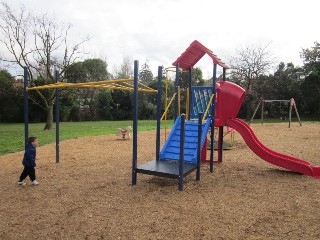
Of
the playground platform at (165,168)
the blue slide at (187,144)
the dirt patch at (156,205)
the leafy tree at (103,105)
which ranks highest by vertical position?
the leafy tree at (103,105)

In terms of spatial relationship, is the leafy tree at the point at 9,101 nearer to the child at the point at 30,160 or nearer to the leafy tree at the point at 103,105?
the leafy tree at the point at 103,105

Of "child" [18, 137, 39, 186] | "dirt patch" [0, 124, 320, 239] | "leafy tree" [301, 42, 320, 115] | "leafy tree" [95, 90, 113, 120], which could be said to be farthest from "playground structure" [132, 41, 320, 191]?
"leafy tree" [301, 42, 320, 115]

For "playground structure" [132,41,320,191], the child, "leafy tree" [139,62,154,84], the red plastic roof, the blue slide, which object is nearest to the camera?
the child

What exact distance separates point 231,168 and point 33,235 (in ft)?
17.1

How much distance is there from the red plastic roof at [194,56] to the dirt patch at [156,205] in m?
2.74

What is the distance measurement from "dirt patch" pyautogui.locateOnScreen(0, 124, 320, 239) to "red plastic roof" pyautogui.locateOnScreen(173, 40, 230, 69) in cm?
274

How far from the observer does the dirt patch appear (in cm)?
383

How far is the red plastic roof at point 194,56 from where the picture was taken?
6.77m

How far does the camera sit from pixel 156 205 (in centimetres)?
473

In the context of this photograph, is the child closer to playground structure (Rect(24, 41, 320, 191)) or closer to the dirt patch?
the dirt patch

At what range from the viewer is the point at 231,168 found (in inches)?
298

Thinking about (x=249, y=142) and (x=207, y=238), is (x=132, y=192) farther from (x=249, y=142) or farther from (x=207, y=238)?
(x=249, y=142)

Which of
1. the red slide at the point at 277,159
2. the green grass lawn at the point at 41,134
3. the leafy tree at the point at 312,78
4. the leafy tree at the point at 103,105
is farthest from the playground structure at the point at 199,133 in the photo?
the leafy tree at the point at 312,78

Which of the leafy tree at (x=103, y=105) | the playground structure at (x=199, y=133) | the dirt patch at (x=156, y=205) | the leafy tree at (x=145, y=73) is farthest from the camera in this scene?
the leafy tree at (x=145, y=73)
